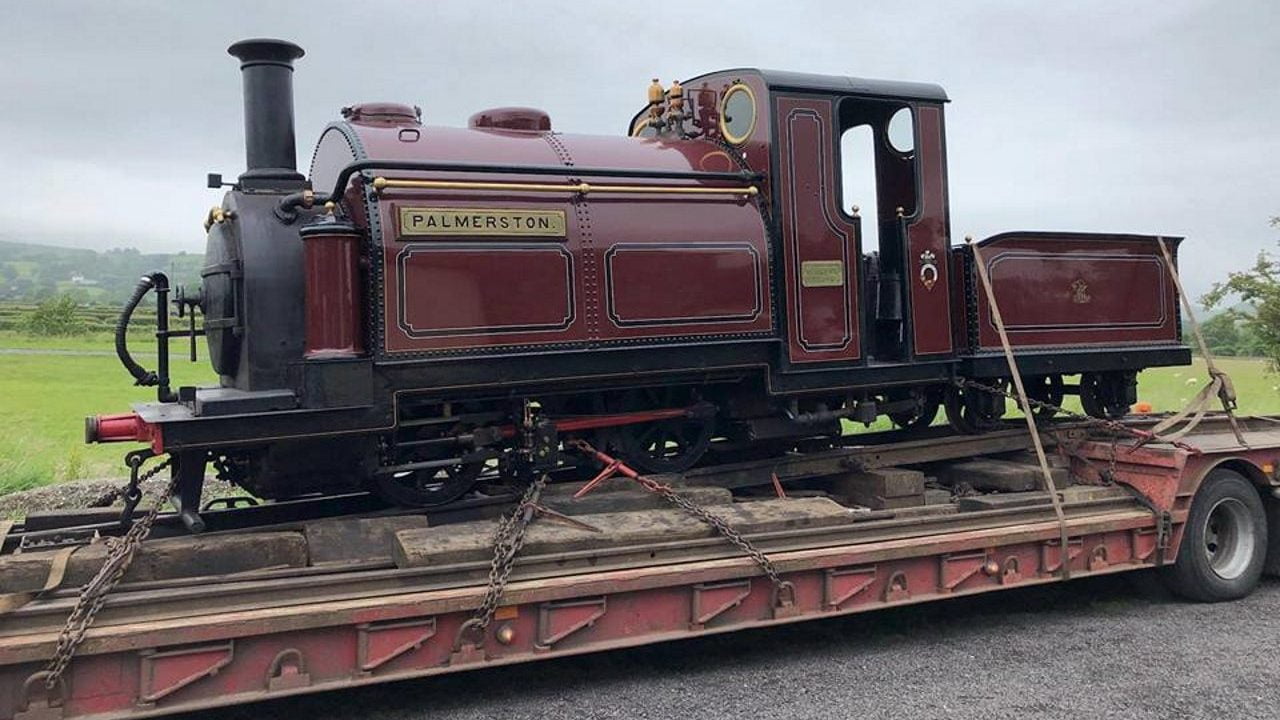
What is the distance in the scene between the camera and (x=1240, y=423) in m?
7.57

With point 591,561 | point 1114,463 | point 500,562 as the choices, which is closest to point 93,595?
point 500,562

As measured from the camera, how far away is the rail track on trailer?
389cm

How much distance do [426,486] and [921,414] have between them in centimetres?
351

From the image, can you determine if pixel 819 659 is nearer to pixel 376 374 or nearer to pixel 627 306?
pixel 627 306

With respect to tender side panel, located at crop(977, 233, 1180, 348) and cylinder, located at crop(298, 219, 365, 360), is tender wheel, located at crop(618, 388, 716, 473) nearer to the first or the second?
cylinder, located at crop(298, 219, 365, 360)

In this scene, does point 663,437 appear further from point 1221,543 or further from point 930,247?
point 1221,543

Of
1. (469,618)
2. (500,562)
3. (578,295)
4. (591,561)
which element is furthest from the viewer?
(578,295)

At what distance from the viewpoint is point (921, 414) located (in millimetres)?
6977

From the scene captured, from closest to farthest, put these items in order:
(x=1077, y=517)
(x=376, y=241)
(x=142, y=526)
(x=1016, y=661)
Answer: (x=142, y=526) < (x=376, y=241) < (x=1016, y=661) < (x=1077, y=517)

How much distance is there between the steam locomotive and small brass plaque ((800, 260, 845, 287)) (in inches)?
0.7

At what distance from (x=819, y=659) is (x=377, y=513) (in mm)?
2458

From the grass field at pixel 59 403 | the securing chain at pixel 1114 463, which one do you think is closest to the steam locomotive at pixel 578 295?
the securing chain at pixel 1114 463

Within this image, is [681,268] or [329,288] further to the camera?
[681,268]

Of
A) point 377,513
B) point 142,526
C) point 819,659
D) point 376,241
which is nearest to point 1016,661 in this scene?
point 819,659
